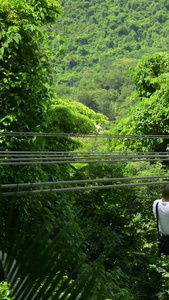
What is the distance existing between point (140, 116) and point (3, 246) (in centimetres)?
1350

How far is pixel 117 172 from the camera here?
9.58m

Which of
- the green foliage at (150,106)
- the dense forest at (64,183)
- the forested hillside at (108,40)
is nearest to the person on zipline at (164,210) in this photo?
the dense forest at (64,183)

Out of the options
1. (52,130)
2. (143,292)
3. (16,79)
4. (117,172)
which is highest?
(16,79)

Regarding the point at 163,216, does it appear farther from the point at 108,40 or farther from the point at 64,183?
the point at 108,40

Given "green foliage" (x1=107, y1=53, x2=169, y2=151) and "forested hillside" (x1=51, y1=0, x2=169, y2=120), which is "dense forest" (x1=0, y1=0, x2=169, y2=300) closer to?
"green foliage" (x1=107, y1=53, x2=169, y2=151)

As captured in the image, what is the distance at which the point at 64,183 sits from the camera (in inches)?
82.2

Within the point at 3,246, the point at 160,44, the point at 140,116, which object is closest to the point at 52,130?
the point at 140,116

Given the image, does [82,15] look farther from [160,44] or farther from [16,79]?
[16,79]

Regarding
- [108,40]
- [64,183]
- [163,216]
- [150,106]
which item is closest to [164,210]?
[163,216]

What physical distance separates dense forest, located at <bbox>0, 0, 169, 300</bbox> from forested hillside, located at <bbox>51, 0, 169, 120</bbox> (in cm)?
7069

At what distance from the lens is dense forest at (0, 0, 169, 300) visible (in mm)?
773

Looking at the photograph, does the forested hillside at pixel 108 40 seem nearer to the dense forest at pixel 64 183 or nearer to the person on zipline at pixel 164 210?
the dense forest at pixel 64 183

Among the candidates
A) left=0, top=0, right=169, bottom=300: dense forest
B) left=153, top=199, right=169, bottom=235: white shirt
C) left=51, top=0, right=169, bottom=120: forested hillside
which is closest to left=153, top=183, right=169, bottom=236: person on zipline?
left=153, top=199, right=169, bottom=235: white shirt

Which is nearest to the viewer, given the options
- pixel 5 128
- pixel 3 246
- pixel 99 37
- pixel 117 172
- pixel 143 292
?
pixel 3 246
